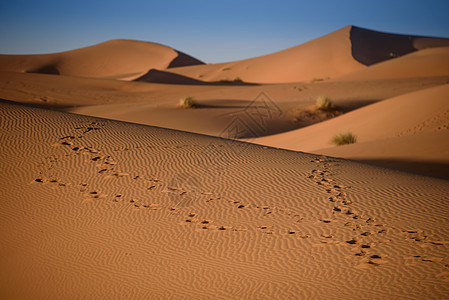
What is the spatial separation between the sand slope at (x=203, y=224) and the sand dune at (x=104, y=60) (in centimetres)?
6202

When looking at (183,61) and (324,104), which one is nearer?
(324,104)

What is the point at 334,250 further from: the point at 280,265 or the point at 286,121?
the point at 286,121

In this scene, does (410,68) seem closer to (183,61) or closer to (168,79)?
(168,79)

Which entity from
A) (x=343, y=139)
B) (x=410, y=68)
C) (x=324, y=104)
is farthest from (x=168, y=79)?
(x=343, y=139)

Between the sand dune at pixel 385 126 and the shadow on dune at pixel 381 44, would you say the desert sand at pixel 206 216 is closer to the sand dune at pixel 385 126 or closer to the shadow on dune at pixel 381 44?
the sand dune at pixel 385 126

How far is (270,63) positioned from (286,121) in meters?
40.1

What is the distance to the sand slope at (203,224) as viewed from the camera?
10.3 feet

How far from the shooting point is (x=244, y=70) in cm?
5647

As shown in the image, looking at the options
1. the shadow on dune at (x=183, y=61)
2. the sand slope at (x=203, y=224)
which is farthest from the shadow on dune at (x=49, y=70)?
the sand slope at (x=203, y=224)

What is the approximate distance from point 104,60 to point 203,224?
77.1 meters

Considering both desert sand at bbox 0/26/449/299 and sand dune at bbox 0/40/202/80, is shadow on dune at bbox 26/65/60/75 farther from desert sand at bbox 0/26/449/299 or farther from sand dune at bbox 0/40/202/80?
desert sand at bbox 0/26/449/299

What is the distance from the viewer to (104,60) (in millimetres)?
74750

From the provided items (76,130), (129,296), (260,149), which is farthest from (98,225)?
(260,149)

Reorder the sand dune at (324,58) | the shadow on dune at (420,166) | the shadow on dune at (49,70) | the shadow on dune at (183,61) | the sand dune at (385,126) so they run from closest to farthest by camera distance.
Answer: the shadow on dune at (420,166) → the sand dune at (385,126) → the sand dune at (324,58) → the shadow on dune at (49,70) → the shadow on dune at (183,61)
